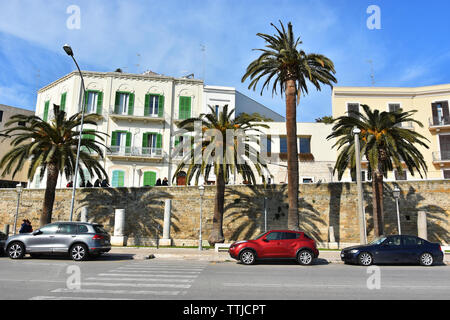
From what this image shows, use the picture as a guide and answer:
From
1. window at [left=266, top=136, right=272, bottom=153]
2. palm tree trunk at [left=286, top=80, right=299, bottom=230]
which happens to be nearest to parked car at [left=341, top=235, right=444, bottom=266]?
palm tree trunk at [left=286, top=80, right=299, bottom=230]

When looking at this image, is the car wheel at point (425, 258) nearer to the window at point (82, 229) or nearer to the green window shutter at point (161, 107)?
the window at point (82, 229)

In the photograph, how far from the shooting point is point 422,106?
1310 inches

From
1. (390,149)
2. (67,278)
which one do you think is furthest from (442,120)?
(67,278)

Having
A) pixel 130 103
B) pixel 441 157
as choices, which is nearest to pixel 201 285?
pixel 130 103

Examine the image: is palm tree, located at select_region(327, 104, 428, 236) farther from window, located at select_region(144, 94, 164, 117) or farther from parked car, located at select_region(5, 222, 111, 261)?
window, located at select_region(144, 94, 164, 117)

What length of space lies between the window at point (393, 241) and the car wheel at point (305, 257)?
3.63 metres

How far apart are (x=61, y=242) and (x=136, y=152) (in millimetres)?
19386

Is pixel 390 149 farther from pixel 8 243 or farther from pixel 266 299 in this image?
pixel 8 243

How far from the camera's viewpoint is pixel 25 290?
24.8 ft

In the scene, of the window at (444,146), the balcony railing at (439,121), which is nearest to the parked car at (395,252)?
the window at (444,146)

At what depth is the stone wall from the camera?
23656mm

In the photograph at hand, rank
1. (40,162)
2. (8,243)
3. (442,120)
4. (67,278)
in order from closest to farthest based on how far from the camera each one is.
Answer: (67,278)
(8,243)
(40,162)
(442,120)

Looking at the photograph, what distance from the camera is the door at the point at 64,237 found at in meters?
14.4

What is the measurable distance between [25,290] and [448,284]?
1136cm
